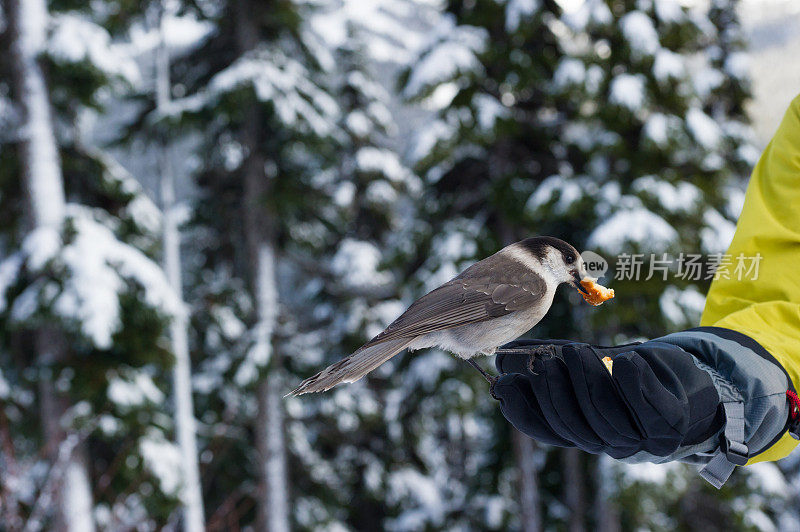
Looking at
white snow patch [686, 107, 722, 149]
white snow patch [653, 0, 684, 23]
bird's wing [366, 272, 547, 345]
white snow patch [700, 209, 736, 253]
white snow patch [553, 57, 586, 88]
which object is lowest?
white snow patch [700, 209, 736, 253]

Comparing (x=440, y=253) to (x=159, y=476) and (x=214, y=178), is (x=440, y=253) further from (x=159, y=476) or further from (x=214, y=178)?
(x=214, y=178)

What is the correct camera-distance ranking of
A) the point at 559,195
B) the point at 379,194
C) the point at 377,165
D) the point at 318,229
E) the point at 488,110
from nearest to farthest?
the point at 559,195 → the point at 488,110 → the point at 318,229 → the point at 379,194 → the point at 377,165

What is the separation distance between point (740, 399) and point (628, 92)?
6.39m

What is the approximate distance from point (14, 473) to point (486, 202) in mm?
5349

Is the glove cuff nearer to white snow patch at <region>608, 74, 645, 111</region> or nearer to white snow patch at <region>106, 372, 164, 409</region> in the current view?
white snow patch at <region>608, 74, 645, 111</region>

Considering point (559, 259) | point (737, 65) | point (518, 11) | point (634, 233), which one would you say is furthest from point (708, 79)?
point (559, 259)

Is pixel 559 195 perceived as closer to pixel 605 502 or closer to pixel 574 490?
pixel 605 502

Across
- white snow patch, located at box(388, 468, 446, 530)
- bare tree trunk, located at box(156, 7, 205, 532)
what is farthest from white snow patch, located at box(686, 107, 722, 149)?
white snow patch, located at box(388, 468, 446, 530)

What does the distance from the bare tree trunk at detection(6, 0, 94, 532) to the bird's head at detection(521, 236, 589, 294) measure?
6.90 m

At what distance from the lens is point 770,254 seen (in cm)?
201

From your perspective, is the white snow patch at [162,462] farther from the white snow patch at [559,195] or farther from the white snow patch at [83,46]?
the white snow patch at [559,195]

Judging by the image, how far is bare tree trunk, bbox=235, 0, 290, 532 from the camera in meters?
10.7

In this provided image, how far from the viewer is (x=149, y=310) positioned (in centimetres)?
761

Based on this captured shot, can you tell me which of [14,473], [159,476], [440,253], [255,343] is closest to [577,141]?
[440,253]
